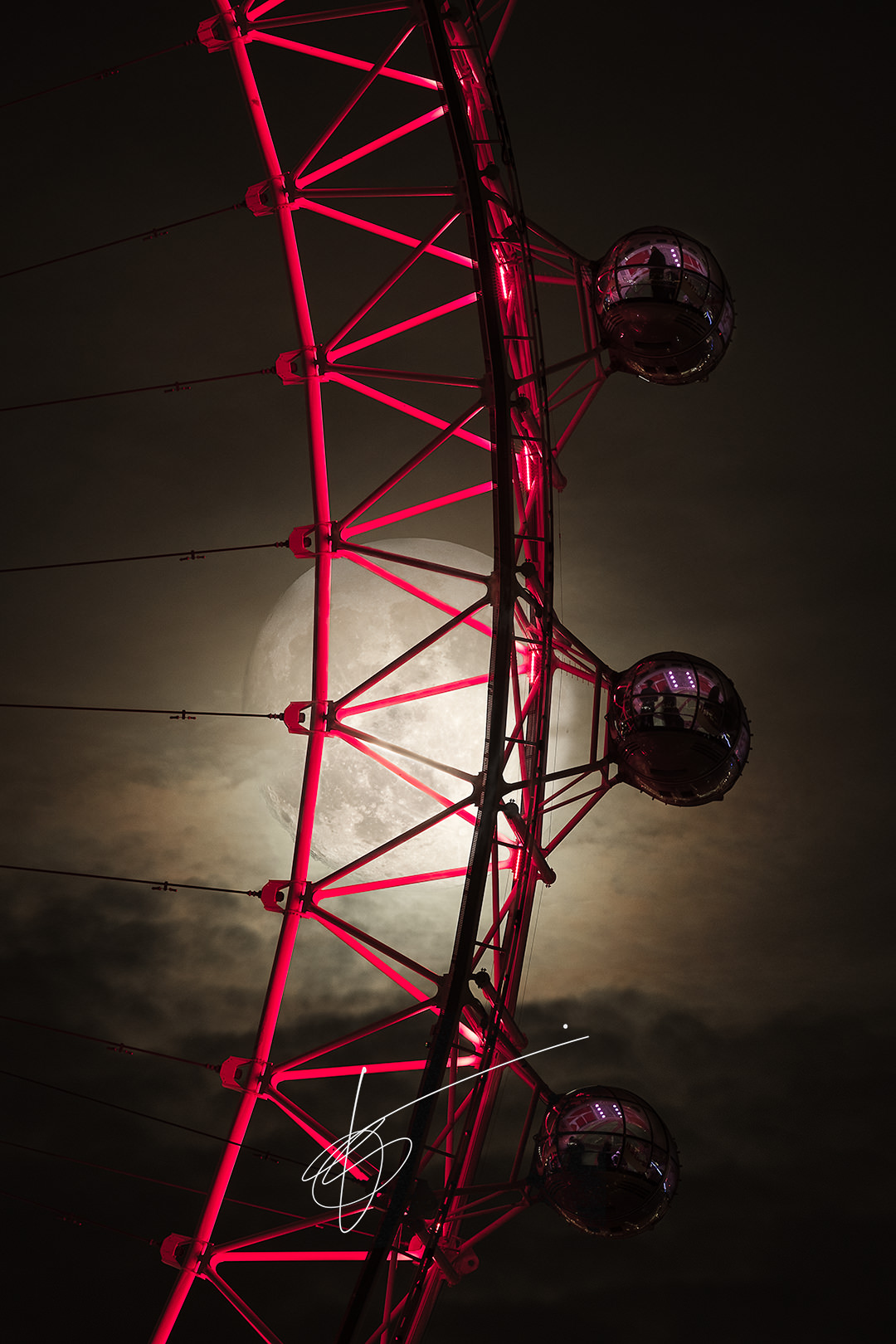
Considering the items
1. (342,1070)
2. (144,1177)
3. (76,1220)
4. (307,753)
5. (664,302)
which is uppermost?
(664,302)

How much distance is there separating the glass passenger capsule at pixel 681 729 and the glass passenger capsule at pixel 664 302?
3.96 m

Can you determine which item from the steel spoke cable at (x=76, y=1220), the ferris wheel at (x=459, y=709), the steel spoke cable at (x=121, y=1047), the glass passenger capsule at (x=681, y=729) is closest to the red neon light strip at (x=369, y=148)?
the ferris wheel at (x=459, y=709)

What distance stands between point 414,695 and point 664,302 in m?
6.09

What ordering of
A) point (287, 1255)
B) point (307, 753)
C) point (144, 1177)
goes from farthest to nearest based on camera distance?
point (307, 753) < point (144, 1177) < point (287, 1255)

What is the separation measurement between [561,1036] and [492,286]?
1445cm

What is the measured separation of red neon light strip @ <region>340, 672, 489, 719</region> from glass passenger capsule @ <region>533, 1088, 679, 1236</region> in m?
5.67

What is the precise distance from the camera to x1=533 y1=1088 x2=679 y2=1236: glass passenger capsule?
13570 millimetres

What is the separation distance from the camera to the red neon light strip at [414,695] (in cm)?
1617

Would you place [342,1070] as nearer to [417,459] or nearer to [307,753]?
[307,753]

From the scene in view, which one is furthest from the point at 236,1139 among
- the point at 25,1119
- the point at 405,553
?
the point at 25,1119

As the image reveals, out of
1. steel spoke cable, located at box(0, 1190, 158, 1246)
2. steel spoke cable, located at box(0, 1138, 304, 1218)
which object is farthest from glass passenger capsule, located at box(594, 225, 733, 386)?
steel spoke cable, located at box(0, 1190, 158, 1246)

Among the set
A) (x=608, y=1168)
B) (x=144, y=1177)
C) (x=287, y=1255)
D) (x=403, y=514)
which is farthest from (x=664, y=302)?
(x=144, y=1177)

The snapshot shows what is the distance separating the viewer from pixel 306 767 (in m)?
16.6

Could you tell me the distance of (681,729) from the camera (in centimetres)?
1433
